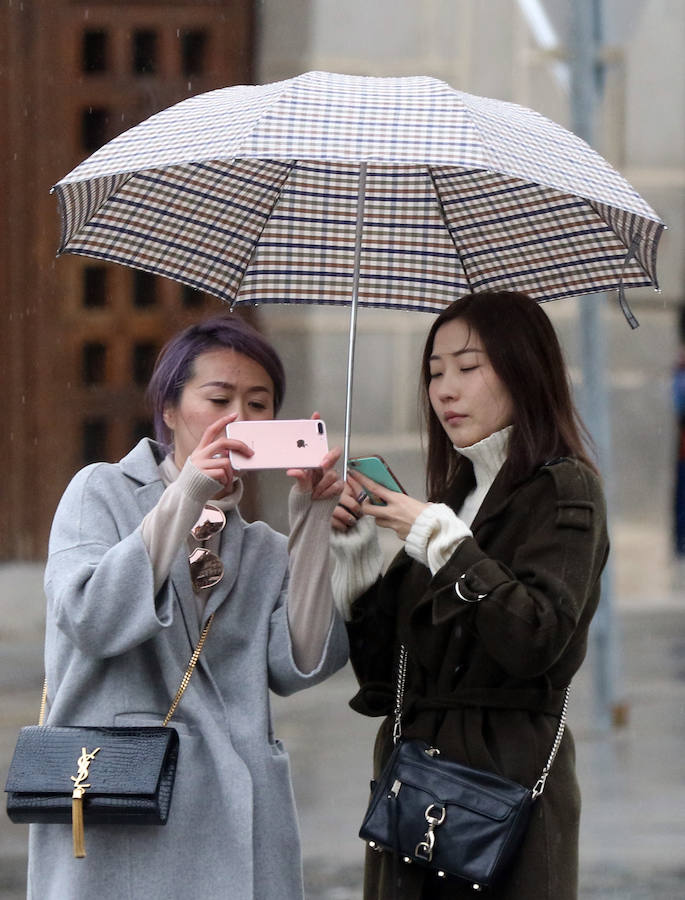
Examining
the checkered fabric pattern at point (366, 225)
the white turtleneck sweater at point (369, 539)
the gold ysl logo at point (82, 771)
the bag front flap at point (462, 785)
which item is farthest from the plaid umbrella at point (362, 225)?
the gold ysl logo at point (82, 771)

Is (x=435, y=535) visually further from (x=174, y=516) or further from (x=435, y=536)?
(x=174, y=516)

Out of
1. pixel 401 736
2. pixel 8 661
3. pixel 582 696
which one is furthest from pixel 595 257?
pixel 8 661

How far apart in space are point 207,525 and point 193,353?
34 cm

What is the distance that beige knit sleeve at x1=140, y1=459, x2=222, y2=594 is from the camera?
273cm

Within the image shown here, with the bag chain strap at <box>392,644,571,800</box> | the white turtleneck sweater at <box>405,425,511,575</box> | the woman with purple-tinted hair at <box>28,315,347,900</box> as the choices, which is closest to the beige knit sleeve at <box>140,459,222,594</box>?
the woman with purple-tinted hair at <box>28,315,347,900</box>

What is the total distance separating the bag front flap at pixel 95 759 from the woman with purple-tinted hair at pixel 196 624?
0.05 m

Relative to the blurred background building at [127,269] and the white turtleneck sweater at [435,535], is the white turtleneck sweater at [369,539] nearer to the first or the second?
the white turtleneck sweater at [435,535]

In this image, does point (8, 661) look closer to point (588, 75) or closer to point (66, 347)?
point (66, 347)

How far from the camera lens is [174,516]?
9.01ft

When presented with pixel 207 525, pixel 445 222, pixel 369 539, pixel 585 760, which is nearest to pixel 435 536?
pixel 369 539

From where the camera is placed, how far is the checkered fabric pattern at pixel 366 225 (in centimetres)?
320

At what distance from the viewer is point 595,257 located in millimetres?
3379

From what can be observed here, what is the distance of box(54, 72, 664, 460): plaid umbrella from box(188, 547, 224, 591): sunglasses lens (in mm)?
371

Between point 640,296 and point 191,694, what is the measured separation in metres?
7.78
